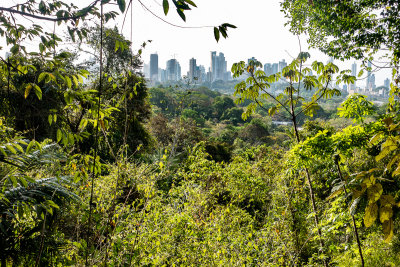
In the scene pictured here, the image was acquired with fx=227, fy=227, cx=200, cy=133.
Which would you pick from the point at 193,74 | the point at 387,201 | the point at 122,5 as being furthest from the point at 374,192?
the point at 193,74

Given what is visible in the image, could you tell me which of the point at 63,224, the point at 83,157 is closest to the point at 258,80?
the point at 83,157

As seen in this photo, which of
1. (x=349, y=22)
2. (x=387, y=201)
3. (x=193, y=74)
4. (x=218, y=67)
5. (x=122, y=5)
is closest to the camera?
(x=387, y=201)

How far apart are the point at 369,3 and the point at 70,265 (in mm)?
5223

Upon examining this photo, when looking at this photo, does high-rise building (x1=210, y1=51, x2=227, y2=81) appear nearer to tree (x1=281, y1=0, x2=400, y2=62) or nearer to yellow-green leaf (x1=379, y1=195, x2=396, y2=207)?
tree (x1=281, y1=0, x2=400, y2=62)

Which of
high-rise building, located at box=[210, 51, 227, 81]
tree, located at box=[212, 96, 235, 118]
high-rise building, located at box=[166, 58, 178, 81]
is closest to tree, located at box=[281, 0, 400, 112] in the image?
high-rise building, located at box=[166, 58, 178, 81]

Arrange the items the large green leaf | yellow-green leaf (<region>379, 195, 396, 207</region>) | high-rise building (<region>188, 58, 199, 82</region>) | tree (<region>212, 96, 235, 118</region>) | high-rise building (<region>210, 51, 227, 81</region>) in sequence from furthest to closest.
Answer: high-rise building (<region>210, 51, 227, 81</region>) → tree (<region>212, 96, 235, 118</region>) → high-rise building (<region>188, 58, 199, 82</region>) → the large green leaf → yellow-green leaf (<region>379, 195, 396, 207</region>)

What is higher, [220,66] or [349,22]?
[220,66]

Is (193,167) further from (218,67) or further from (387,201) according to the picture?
(218,67)

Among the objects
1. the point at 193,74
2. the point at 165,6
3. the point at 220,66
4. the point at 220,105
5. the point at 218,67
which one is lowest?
the point at 165,6

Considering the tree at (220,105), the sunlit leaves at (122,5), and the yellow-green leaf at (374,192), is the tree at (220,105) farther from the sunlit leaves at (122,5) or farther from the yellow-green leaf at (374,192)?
the yellow-green leaf at (374,192)

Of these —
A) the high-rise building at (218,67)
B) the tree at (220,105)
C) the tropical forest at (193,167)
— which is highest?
the high-rise building at (218,67)

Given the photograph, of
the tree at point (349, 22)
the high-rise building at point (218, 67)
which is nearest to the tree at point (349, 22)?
the tree at point (349, 22)

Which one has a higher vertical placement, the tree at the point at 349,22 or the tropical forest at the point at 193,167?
the tree at the point at 349,22

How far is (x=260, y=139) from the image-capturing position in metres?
21.4
